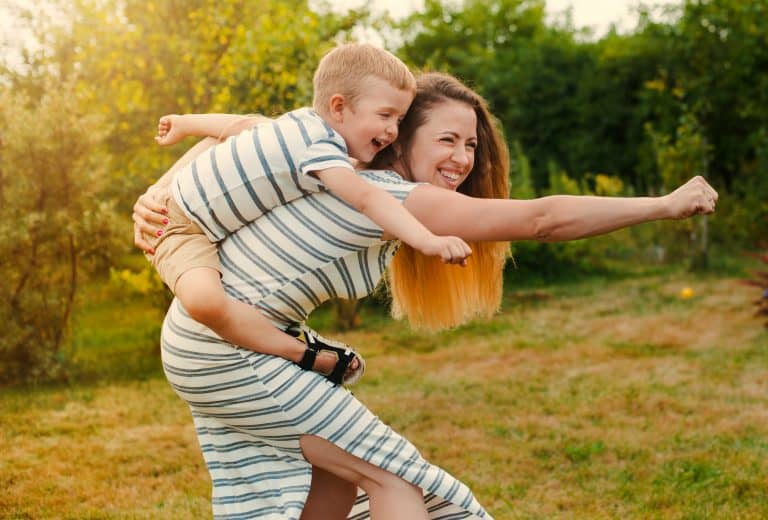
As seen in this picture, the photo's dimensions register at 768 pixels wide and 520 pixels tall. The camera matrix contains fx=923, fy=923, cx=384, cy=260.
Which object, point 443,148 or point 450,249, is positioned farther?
point 443,148

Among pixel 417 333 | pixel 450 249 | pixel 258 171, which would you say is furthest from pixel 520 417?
pixel 450 249

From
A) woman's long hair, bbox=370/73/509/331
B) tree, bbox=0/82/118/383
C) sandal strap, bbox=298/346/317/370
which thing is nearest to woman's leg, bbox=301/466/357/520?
sandal strap, bbox=298/346/317/370

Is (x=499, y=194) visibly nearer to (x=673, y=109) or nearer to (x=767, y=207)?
(x=767, y=207)

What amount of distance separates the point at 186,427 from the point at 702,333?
188 inches

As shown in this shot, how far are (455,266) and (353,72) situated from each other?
A: 82cm

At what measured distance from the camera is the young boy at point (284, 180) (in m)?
2.20

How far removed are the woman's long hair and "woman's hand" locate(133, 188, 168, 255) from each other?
2.04 ft

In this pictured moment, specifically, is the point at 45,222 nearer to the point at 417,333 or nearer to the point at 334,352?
the point at 417,333

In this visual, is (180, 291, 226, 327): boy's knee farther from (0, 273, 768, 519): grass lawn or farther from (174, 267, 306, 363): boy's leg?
(0, 273, 768, 519): grass lawn

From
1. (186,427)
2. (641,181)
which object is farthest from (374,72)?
(641,181)

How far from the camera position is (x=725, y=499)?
4.35 metres

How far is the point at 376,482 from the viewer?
238 centimetres

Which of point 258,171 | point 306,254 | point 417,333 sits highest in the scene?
point 258,171

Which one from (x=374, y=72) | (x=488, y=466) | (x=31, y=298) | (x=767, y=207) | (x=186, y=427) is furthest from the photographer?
(x=767, y=207)
